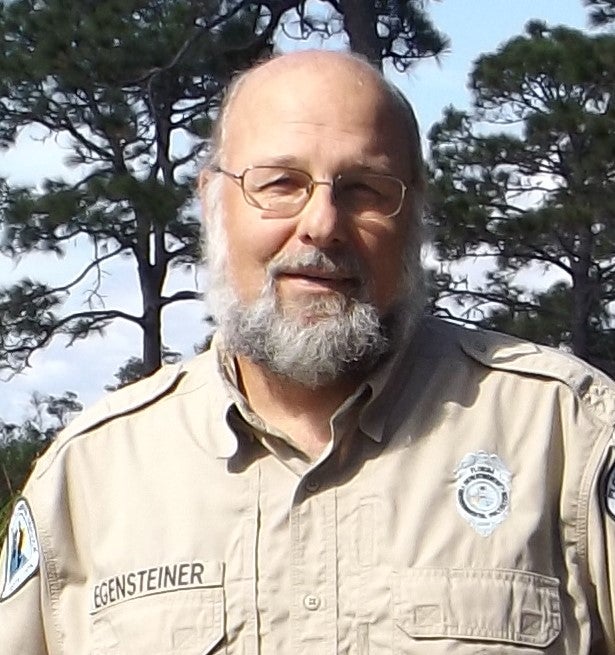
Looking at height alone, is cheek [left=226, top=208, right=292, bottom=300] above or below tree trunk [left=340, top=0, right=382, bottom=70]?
below

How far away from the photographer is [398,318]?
2.44 meters

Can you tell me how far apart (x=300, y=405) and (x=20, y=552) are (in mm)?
529

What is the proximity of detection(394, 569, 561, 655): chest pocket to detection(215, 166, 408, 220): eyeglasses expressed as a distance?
1.90 feet

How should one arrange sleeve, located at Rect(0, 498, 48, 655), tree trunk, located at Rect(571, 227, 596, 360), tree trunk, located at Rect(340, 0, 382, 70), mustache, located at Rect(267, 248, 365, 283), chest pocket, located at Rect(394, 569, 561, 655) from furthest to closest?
tree trunk, located at Rect(571, 227, 596, 360)
tree trunk, located at Rect(340, 0, 382, 70)
sleeve, located at Rect(0, 498, 48, 655)
mustache, located at Rect(267, 248, 365, 283)
chest pocket, located at Rect(394, 569, 561, 655)

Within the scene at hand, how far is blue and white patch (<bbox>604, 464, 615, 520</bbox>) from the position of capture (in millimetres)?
2256

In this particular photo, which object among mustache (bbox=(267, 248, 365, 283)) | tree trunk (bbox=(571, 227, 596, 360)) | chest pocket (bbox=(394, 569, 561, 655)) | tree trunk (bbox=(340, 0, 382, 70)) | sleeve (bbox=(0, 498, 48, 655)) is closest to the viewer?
chest pocket (bbox=(394, 569, 561, 655))

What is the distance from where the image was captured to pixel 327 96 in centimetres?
243

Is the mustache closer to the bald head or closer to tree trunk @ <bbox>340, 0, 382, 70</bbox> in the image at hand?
the bald head

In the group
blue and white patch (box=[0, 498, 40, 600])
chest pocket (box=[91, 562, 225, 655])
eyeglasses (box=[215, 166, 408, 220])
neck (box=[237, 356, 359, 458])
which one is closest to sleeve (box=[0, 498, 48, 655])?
blue and white patch (box=[0, 498, 40, 600])

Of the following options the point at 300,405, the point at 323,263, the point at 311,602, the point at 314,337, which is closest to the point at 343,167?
the point at 323,263

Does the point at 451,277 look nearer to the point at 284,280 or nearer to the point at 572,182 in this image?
the point at 572,182

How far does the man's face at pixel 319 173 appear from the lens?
2.36 m

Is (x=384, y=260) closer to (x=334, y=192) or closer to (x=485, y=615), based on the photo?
(x=334, y=192)

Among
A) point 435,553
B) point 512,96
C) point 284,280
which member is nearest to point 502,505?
point 435,553
